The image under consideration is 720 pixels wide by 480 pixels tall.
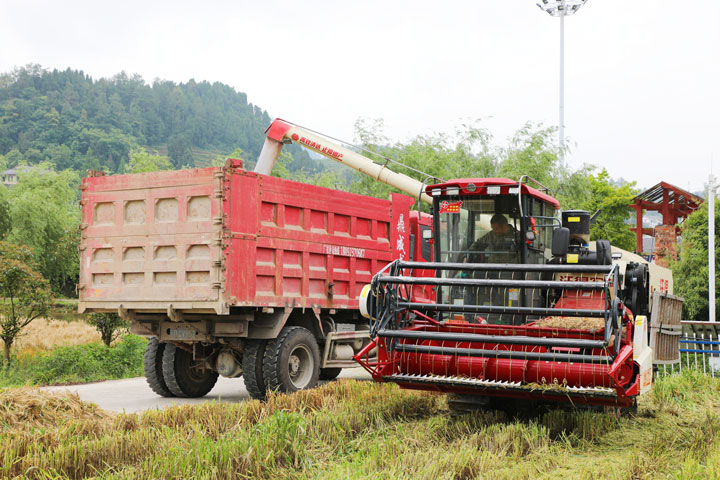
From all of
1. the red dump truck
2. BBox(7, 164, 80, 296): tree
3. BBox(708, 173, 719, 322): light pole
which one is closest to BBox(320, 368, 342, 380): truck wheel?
the red dump truck

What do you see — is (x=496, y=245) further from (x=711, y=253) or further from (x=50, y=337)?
(x=711, y=253)

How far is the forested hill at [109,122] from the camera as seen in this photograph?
12862 cm

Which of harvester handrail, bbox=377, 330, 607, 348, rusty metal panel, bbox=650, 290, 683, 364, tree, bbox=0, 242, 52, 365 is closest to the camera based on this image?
harvester handrail, bbox=377, 330, 607, 348

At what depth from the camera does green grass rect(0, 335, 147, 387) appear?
43.6 ft

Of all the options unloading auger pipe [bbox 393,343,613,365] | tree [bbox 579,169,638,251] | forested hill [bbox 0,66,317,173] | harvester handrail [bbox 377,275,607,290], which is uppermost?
forested hill [bbox 0,66,317,173]

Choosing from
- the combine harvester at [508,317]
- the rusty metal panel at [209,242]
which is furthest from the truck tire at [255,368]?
the combine harvester at [508,317]

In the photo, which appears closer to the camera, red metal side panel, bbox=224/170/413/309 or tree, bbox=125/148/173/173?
red metal side panel, bbox=224/170/413/309

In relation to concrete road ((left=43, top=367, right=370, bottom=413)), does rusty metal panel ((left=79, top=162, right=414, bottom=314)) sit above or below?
above

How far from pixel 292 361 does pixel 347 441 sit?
4.20 metres

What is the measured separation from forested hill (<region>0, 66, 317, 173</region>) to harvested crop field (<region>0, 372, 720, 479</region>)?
11302 cm

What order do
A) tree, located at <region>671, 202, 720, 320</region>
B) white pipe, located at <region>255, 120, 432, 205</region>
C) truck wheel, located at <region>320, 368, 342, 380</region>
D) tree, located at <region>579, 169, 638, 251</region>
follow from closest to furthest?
truck wheel, located at <region>320, 368, 342, 380</region>, white pipe, located at <region>255, 120, 432, 205</region>, tree, located at <region>671, 202, 720, 320</region>, tree, located at <region>579, 169, 638, 251</region>

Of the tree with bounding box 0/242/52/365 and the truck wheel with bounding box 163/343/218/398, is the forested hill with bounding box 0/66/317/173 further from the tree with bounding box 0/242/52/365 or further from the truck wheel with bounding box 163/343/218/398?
the truck wheel with bounding box 163/343/218/398

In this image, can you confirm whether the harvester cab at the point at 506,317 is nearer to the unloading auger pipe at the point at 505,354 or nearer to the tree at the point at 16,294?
the unloading auger pipe at the point at 505,354

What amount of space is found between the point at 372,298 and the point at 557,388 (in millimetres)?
1853
